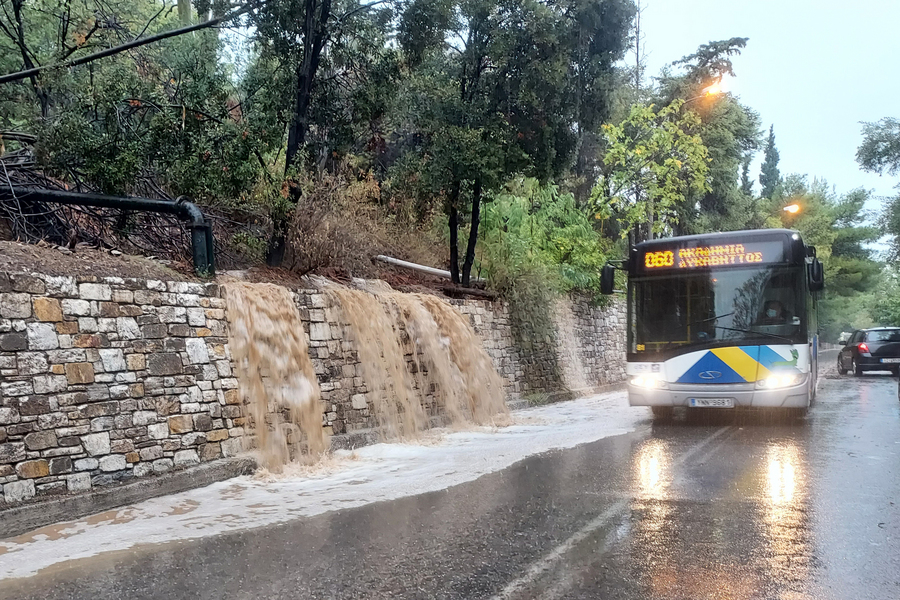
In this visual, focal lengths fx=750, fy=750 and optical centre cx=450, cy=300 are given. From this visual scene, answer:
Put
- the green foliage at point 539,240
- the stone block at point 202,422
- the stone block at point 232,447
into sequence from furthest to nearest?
the green foliage at point 539,240, the stone block at point 232,447, the stone block at point 202,422

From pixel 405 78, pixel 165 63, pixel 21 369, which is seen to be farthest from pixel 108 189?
pixel 405 78

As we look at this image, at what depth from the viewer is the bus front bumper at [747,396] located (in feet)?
35.5

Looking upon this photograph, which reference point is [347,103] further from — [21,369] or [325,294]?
[21,369]

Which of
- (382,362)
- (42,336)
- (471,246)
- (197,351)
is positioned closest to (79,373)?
(42,336)

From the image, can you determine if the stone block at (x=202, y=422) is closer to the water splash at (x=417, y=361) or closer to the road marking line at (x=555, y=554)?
the water splash at (x=417, y=361)

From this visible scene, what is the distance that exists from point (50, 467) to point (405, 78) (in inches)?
352

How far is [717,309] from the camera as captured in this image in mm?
11109

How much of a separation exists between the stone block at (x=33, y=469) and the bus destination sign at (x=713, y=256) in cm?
869

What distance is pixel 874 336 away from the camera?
24.5m

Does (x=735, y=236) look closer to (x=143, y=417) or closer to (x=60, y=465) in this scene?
(x=143, y=417)

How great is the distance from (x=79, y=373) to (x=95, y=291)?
807mm

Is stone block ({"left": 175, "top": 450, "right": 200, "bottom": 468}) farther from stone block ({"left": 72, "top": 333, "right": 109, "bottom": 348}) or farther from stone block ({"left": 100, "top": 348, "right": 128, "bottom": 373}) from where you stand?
stone block ({"left": 72, "top": 333, "right": 109, "bottom": 348})

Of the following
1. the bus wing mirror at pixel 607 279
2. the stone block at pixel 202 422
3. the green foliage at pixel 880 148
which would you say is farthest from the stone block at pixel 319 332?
the green foliage at pixel 880 148

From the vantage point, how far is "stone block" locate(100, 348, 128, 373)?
712 cm
